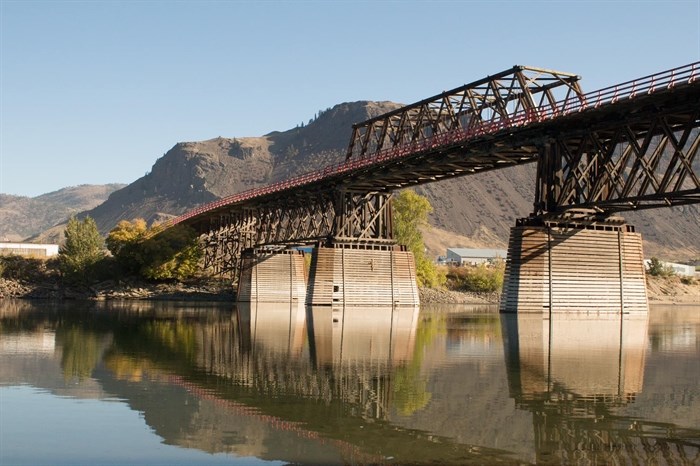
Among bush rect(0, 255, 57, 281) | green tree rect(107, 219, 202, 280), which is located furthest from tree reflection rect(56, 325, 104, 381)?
bush rect(0, 255, 57, 281)

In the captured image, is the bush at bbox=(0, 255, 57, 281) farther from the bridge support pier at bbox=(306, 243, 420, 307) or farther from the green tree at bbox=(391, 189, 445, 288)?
the bridge support pier at bbox=(306, 243, 420, 307)

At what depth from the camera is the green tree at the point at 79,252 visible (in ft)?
347

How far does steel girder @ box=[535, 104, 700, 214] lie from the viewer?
42.9m

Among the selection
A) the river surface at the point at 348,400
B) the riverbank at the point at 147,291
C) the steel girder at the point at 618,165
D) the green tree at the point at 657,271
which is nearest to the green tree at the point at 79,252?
the riverbank at the point at 147,291

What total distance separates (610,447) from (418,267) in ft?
311

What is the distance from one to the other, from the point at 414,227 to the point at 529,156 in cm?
5518

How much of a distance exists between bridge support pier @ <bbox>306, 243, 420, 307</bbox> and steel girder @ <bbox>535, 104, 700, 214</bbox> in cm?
2644

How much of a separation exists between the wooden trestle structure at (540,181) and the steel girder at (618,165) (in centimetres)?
8

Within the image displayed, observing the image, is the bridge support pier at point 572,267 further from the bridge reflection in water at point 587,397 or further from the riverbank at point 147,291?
the riverbank at point 147,291

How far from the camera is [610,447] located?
639 inches

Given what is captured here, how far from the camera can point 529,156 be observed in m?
58.9

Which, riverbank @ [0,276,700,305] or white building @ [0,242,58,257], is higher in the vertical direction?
white building @ [0,242,58,257]

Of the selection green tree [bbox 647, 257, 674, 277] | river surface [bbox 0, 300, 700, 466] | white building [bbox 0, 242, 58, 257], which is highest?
white building [bbox 0, 242, 58, 257]

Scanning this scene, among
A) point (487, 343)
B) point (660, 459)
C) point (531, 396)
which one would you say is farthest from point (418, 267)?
point (660, 459)
